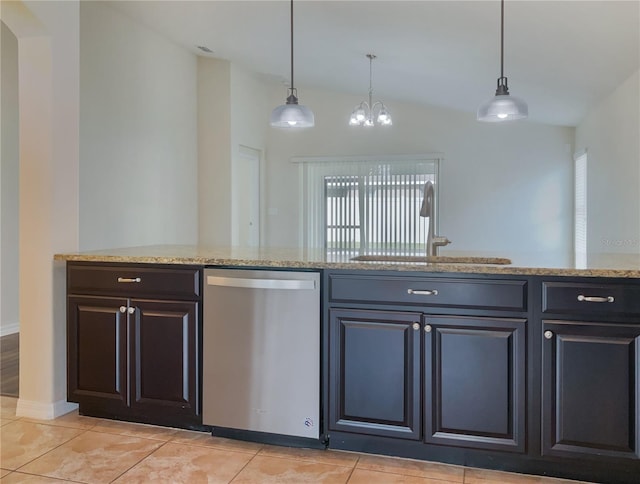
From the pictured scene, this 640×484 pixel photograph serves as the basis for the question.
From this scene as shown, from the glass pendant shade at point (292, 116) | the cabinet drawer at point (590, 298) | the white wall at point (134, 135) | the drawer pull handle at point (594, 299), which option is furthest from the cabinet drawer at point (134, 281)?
the white wall at point (134, 135)

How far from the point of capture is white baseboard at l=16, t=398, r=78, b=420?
8.89ft

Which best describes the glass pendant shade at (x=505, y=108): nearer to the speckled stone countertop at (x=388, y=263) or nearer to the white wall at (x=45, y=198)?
the speckled stone countertop at (x=388, y=263)

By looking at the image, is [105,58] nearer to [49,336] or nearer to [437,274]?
[49,336]

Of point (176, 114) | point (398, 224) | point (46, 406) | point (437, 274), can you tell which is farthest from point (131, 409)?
point (398, 224)

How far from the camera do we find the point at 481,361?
2082mm

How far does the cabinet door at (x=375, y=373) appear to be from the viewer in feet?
7.09

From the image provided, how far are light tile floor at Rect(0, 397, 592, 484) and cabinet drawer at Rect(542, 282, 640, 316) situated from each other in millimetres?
735

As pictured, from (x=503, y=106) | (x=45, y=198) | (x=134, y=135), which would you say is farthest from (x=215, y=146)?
(x=503, y=106)

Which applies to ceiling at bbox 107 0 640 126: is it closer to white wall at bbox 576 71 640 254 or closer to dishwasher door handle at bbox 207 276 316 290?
white wall at bbox 576 71 640 254

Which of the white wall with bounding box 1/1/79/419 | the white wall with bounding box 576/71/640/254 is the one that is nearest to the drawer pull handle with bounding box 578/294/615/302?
the white wall with bounding box 576/71/640/254

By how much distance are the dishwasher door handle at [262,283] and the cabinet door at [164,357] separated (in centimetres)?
19

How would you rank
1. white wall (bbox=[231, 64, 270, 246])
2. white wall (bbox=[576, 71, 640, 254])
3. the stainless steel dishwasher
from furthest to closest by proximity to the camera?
1. white wall (bbox=[231, 64, 270, 246])
2. white wall (bbox=[576, 71, 640, 254])
3. the stainless steel dishwasher

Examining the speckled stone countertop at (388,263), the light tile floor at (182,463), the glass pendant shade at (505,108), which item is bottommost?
the light tile floor at (182,463)

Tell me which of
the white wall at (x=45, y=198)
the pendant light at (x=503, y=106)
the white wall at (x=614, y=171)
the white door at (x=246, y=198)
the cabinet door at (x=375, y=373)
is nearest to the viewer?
the cabinet door at (x=375, y=373)
